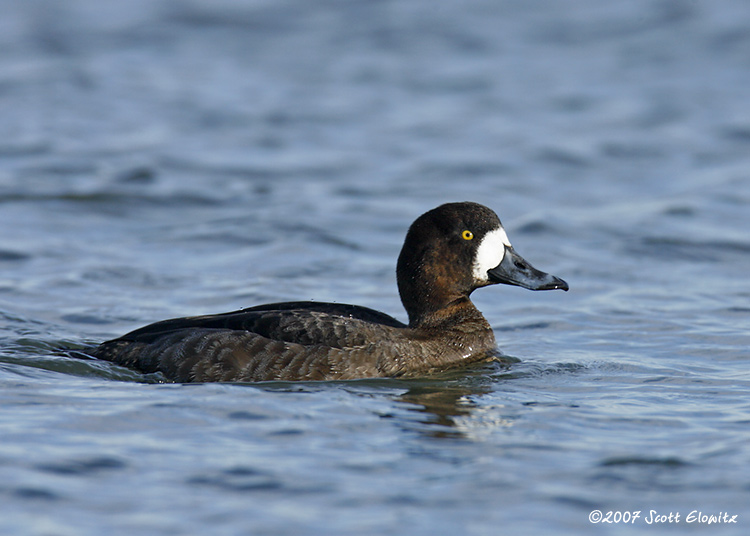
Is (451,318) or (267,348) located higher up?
(451,318)

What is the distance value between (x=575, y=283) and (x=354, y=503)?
5938mm

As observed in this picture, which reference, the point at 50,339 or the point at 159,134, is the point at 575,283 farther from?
the point at 159,134

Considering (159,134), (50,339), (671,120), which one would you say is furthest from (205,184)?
(671,120)

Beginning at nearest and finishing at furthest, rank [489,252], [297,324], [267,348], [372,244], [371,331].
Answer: [267,348], [297,324], [371,331], [489,252], [372,244]

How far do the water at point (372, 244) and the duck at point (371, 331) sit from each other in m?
0.16

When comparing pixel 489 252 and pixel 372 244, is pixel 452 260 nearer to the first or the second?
pixel 489 252

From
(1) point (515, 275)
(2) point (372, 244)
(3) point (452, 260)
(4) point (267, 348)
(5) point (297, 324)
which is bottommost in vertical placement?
(4) point (267, 348)

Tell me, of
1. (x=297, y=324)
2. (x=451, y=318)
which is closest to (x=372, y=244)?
(x=451, y=318)

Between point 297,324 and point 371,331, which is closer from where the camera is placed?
point 297,324

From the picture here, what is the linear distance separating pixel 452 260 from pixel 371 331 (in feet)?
2.83

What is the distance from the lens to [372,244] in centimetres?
1183

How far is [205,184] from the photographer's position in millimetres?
14250

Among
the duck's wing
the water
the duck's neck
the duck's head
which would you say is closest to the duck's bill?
the duck's head

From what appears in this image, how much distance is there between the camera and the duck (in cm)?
691
